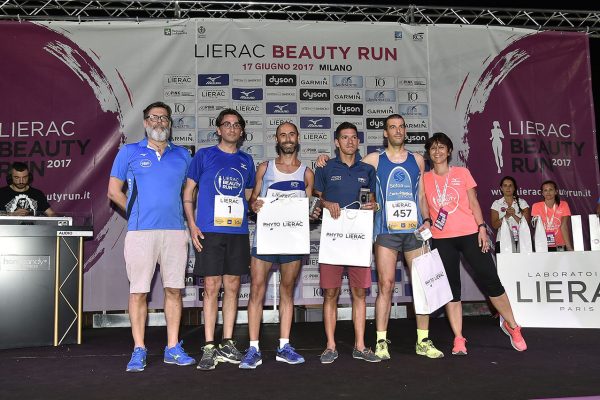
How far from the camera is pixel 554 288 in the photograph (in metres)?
5.09

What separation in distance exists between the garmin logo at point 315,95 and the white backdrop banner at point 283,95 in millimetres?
13

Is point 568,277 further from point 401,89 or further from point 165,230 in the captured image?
point 165,230

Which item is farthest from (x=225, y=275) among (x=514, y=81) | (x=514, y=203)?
(x=514, y=81)

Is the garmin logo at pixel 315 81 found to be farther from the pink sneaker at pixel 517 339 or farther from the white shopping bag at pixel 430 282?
the pink sneaker at pixel 517 339

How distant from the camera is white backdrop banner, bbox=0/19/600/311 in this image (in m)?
6.19

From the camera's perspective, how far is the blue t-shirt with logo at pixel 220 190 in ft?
11.7

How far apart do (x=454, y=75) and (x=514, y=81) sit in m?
0.75

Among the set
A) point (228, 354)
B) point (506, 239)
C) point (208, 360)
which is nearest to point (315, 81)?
point (506, 239)

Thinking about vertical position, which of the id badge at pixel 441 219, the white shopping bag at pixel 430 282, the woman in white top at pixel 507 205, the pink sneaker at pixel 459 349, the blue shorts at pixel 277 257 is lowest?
the pink sneaker at pixel 459 349

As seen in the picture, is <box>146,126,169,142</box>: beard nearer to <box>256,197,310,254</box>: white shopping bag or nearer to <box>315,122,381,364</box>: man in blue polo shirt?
<box>256,197,310,254</box>: white shopping bag

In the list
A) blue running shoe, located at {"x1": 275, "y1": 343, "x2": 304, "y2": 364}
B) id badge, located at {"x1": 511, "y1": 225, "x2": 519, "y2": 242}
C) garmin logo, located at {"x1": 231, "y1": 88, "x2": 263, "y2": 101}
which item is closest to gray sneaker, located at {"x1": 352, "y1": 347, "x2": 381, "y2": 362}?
blue running shoe, located at {"x1": 275, "y1": 343, "x2": 304, "y2": 364}

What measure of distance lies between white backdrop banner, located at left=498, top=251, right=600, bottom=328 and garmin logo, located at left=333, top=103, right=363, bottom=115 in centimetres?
241

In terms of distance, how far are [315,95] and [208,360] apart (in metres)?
3.85

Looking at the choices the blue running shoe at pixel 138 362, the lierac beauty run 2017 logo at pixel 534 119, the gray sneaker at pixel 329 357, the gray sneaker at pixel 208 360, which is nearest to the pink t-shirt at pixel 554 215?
the lierac beauty run 2017 logo at pixel 534 119
